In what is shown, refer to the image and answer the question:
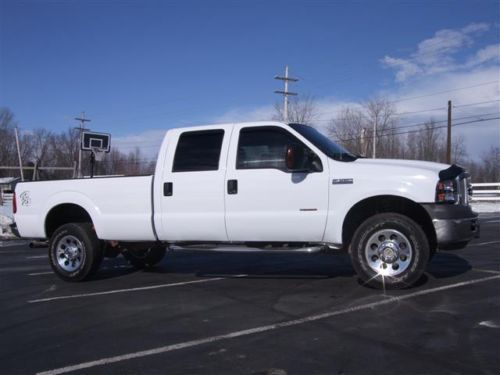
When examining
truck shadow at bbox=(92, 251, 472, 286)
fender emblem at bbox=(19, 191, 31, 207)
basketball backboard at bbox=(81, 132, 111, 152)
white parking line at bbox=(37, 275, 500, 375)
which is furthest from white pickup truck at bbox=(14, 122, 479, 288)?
basketball backboard at bbox=(81, 132, 111, 152)

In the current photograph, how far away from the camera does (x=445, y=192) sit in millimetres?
6102

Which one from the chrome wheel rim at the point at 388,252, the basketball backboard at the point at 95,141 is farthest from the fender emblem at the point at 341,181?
the basketball backboard at the point at 95,141

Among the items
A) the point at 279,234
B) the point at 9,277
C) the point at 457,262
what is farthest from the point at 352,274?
the point at 9,277

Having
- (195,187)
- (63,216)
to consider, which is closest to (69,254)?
(63,216)

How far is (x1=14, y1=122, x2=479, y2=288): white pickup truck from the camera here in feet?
20.4

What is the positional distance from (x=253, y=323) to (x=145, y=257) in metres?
4.29

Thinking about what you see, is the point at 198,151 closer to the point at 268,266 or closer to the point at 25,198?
the point at 268,266

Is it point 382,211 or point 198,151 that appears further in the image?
point 198,151

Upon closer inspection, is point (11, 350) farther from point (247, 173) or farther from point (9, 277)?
point (9, 277)

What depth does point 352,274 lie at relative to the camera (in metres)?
7.64

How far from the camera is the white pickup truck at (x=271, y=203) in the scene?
6.20 metres

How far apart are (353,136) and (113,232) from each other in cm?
4406

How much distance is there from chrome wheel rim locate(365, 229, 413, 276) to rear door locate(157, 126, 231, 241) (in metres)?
1.91

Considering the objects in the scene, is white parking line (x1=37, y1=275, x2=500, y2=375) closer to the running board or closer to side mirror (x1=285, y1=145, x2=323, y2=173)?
the running board
